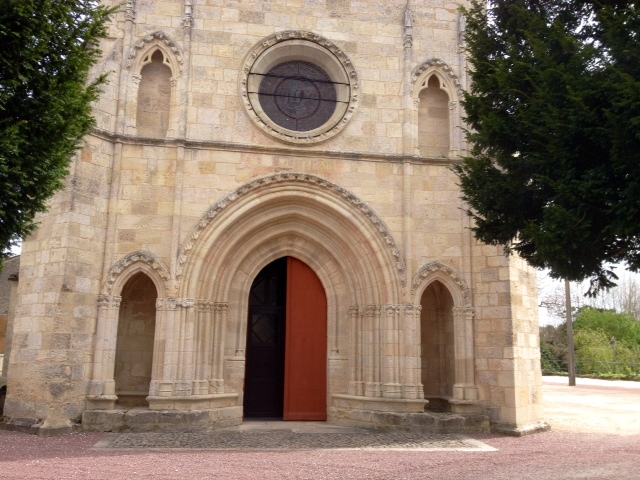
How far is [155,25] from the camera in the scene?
1094cm

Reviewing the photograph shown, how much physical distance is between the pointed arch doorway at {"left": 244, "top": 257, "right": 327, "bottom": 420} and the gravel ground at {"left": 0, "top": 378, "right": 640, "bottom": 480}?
2814mm

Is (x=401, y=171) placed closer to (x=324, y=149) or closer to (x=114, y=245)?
(x=324, y=149)

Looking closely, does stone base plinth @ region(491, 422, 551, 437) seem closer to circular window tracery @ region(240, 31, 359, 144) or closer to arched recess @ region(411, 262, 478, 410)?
arched recess @ region(411, 262, 478, 410)

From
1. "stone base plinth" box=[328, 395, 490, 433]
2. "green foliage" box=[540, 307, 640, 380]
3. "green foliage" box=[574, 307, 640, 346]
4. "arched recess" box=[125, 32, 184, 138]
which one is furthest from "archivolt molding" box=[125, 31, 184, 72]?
"green foliage" box=[574, 307, 640, 346]

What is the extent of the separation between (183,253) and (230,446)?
339cm

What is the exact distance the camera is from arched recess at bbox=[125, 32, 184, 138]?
1070 cm

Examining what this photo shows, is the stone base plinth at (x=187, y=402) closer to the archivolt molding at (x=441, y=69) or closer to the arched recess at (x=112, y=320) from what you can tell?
the arched recess at (x=112, y=320)

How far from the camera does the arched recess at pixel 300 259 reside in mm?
10367

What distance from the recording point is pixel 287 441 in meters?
8.96

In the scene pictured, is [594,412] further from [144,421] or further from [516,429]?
[144,421]

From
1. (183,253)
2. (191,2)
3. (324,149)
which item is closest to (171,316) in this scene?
(183,253)

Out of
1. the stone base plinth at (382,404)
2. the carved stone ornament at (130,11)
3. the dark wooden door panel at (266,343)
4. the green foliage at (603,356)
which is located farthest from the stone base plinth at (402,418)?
the green foliage at (603,356)

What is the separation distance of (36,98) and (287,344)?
690 cm

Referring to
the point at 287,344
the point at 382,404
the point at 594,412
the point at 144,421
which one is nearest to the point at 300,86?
the point at 287,344
